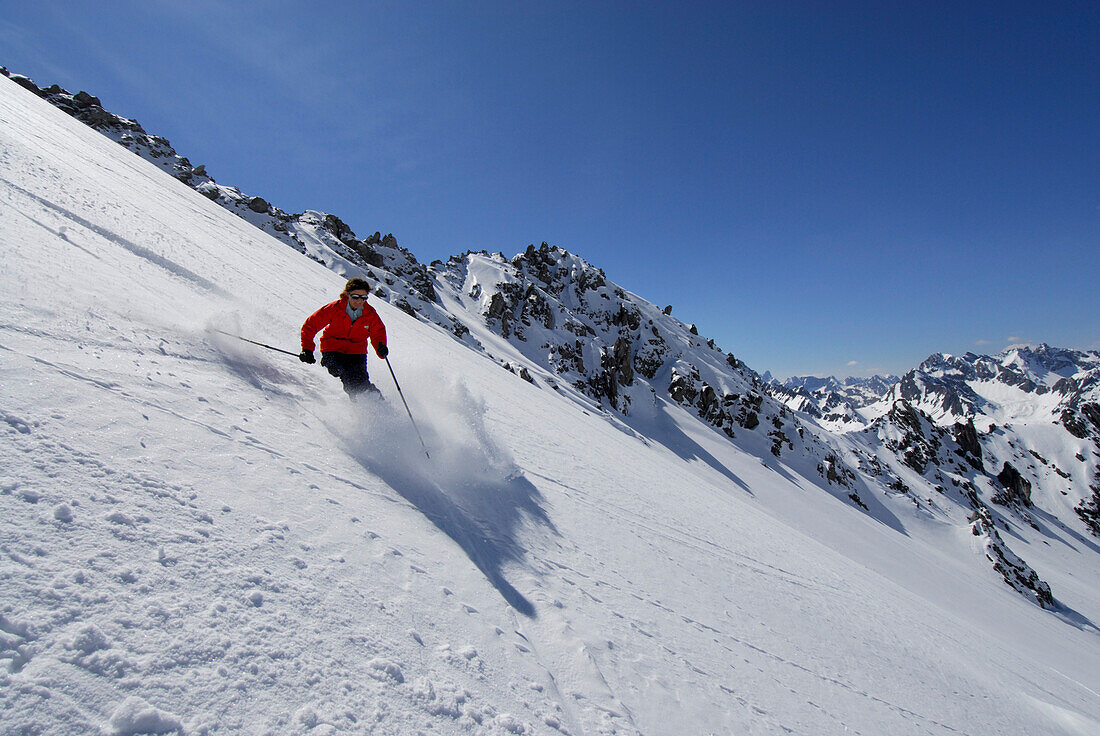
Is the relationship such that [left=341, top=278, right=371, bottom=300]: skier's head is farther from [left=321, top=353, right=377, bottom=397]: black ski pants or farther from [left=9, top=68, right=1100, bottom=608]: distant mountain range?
[left=9, top=68, right=1100, bottom=608]: distant mountain range

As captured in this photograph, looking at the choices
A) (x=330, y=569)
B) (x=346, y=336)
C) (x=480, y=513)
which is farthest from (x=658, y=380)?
(x=330, y=569)

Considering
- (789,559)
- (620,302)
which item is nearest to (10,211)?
(789,559)

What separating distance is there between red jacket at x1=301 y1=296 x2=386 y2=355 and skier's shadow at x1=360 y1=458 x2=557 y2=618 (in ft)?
8.23

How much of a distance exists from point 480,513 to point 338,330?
3893 millimetres

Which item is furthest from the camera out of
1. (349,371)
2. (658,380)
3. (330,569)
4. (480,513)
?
(658,380)

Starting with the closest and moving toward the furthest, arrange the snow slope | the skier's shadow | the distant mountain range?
the snow slope → the skier's shadow → the distant mountain range

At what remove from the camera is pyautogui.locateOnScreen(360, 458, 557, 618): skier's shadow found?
4.65 m

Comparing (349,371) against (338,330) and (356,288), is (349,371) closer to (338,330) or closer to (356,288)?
(338,330)

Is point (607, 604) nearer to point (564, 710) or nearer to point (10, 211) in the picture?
point (564, 710)

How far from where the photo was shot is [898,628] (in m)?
9.07

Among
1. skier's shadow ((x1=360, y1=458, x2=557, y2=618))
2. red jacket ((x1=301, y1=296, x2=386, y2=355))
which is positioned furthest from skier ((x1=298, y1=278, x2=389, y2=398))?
skier's shadow ((x1=360, y1=458, x2=557, y2=618))

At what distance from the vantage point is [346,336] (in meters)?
7.13

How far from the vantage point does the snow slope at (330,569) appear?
225cm

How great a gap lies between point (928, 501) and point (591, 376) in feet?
231
